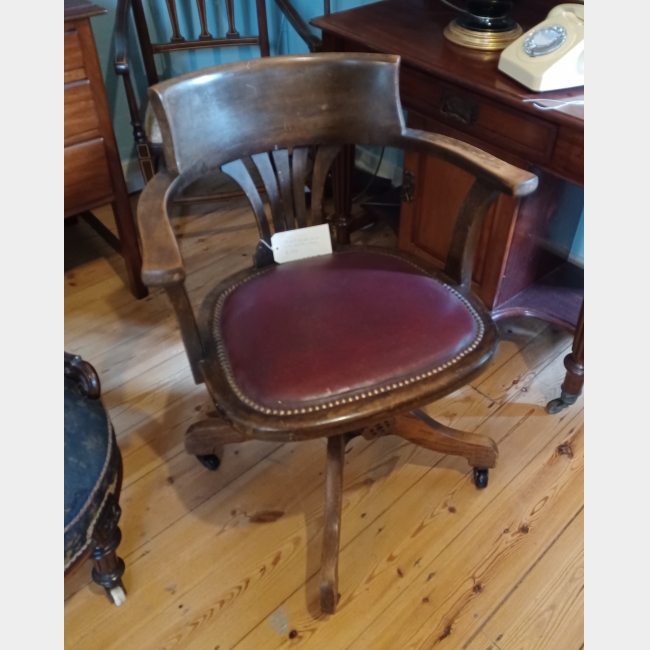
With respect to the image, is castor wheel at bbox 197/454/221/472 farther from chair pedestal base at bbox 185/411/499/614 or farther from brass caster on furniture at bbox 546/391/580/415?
brass caster on furniture at bbox 546/391/580/415

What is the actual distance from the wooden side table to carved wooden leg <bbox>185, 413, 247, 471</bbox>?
0.69m

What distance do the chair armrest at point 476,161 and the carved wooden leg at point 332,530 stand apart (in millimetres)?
554

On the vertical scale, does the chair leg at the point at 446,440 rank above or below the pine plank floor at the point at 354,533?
above

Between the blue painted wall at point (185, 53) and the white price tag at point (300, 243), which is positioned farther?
the blue painted wall at point (185, 53)

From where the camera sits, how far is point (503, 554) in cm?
120

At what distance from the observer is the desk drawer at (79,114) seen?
138 cm

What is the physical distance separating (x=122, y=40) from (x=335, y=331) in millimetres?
1144

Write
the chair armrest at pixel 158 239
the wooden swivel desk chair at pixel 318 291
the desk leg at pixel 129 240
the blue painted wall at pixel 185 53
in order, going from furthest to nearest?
the blue painted wall at pixel 185 53
the desk leg at pixel 129 240
the wooden swivel desk chair at pixel 318 291
the chair armrest at pixel 158 239

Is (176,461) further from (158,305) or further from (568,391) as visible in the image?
(568,391)

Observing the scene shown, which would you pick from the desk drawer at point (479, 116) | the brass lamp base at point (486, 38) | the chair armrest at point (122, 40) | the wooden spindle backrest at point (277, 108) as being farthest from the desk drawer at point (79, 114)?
the brass lamp base at point (486, 38)

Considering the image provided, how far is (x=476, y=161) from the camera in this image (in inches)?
39.4

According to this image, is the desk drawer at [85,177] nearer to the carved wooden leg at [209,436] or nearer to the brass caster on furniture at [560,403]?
the carved wooden leg at [209,436]

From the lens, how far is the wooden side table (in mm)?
1326

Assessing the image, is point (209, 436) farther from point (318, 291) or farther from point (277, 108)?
point (277, 108)
